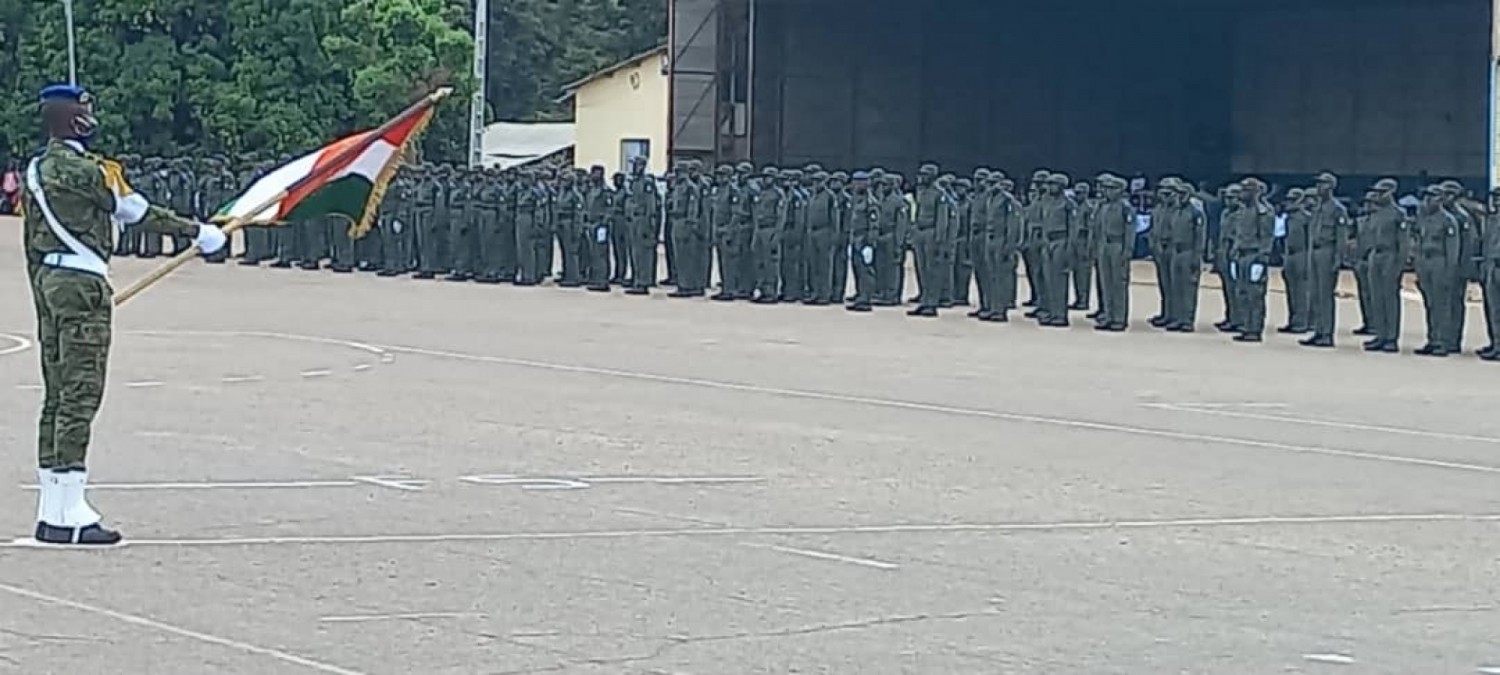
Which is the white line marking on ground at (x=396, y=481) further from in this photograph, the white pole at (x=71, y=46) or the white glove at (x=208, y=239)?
the white pole at (x=71, y=46)

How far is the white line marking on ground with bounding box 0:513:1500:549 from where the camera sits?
1107cm

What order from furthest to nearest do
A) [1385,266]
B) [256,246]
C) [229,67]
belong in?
1. [229,67]
2. [256,246]
3. [1385,266]

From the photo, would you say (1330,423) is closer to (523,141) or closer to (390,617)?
(390,617)

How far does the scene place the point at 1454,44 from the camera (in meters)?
52.9

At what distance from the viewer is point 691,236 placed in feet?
103

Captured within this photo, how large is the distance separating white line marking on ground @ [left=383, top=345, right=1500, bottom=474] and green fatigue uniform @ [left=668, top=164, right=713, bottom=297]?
9107 millimetres

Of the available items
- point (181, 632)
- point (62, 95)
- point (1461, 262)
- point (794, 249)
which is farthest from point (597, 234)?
point (181, 632)

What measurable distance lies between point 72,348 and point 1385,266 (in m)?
16.5

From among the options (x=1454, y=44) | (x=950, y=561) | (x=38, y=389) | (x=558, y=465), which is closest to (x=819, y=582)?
(x=950, y=561)

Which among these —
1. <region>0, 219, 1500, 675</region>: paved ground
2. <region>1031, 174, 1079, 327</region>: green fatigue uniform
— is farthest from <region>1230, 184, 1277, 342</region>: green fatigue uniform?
<region>0, 219, 1500, 675</region>: paved ground

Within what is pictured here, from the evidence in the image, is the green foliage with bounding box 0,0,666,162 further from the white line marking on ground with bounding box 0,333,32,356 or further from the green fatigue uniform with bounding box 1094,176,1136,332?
the white line marking on ground with bounding box 0,333,32,356

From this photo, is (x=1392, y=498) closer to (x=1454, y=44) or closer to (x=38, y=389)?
Answer: (x=38, y=389)

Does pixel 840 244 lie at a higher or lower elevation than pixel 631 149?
lower

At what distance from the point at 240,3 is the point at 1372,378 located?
119 ft
